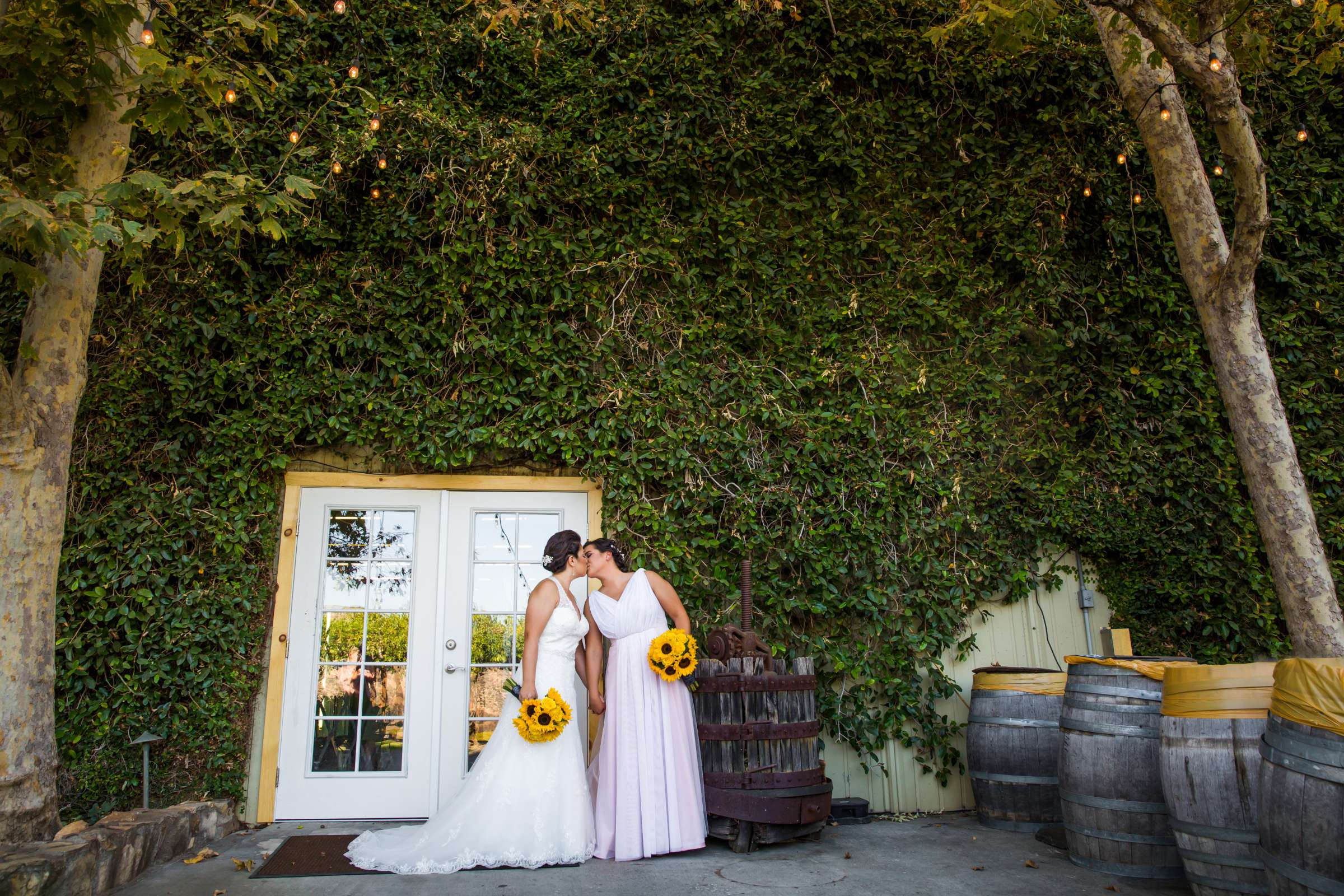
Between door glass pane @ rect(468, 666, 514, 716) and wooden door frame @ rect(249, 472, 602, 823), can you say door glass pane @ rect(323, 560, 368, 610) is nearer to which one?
wooden door frame @ rect(249, 472, 602, 823)

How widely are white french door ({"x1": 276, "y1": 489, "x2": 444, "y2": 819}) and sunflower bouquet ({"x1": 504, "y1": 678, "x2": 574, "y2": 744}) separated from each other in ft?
Result: 3.98

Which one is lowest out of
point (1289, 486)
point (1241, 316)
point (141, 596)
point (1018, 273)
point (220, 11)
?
point (141, 596)

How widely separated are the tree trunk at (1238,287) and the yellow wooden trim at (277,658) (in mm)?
5477

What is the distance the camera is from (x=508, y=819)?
13.3 ft

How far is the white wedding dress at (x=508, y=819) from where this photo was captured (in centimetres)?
394

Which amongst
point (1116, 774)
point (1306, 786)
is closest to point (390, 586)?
point (1116, 774)

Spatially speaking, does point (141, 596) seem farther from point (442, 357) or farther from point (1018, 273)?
point (1018, 273)

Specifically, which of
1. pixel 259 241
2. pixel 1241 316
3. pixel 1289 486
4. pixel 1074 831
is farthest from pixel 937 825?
pixel 259 241

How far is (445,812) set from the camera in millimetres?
4133

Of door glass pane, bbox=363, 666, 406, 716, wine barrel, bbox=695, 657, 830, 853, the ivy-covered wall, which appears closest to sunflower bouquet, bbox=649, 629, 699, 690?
wine barrel, bbox=695, 657, 830, 853

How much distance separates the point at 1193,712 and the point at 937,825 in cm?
213

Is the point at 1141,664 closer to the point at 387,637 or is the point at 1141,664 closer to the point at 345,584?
the point at 387,637

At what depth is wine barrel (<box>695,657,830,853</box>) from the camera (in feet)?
13.7

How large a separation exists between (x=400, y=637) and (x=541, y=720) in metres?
1.52
